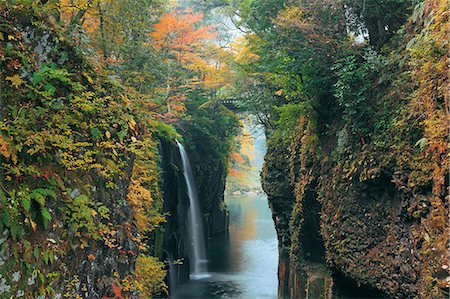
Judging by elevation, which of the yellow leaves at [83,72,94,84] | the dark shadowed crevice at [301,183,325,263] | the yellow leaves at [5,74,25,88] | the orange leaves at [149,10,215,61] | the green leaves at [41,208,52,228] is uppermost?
the orange leaves at [149,10,215,61]

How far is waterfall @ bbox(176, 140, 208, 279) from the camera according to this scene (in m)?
20.8

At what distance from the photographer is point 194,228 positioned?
2252cm

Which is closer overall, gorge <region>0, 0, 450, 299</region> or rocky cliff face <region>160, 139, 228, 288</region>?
gorge <region>0, 0, 450, 299</region>

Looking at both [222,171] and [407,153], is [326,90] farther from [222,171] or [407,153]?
[222,171]

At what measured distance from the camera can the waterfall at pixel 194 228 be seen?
20766 millimetres

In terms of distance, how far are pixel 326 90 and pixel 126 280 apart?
776 cm

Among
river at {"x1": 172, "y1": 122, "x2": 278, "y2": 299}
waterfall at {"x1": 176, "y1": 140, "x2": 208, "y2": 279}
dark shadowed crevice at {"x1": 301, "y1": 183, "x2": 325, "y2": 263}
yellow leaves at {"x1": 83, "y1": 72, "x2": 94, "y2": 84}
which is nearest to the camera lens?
yellow leaves at {"x1": 83, "y1": 72, "x2": 94, "y2": 84}

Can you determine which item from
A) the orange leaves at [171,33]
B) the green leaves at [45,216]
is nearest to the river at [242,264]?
the orange leaves at [171,33]

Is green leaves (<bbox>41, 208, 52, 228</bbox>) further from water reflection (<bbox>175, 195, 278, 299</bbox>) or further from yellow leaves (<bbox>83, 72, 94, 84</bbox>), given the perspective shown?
water reflection (<bbox>175, 195, 278, 299</bbox>)

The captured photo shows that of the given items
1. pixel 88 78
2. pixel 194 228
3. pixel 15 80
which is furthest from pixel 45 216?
pixel 194 228

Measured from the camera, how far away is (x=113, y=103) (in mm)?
6242

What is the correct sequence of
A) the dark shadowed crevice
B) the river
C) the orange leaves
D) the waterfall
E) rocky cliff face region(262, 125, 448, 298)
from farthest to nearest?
the waterfall < the river < the orange leaves < the dark shadowed crevice < rocky cliff face region(262, 125, 448, 298)

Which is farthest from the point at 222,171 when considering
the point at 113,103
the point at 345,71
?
the point at 113,103

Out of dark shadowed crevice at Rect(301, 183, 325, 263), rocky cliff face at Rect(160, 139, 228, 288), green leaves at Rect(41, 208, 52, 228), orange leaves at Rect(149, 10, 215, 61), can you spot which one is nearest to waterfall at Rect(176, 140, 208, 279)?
rocky cliff face at Rect(160, 139, 228, 288)
